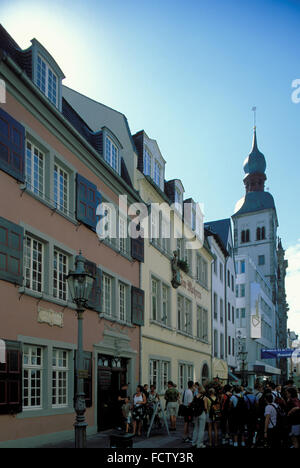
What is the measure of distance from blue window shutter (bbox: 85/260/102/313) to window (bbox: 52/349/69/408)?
221 cm

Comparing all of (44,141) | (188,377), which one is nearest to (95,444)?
(44,141)

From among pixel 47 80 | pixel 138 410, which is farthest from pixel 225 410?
pixel 47 80

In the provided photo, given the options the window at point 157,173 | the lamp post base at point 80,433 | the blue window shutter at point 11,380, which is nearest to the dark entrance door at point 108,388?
the blue window shutter at point 11,380

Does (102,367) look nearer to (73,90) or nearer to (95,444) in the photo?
(95,444)

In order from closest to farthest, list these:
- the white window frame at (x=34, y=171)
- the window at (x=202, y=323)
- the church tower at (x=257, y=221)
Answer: the white window frame at (x=34, y=171)
the window at (x=202, y=323)
the church tower at (x=257, y=221)

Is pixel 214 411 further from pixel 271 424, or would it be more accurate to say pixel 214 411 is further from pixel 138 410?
pixel 138 410

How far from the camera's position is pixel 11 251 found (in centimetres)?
1341

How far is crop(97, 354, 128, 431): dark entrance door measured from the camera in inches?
745

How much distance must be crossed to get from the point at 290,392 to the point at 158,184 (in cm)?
1740

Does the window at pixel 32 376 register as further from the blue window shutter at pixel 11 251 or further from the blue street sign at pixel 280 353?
the blue street sign at pixel 280 353

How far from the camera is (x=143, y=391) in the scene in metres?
18.9

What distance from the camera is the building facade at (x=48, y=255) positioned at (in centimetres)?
1348

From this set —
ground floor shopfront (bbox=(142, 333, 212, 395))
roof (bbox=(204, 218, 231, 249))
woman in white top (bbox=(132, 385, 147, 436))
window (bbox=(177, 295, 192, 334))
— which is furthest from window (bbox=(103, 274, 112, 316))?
roof (bbox=(204, 218, 231, 249))

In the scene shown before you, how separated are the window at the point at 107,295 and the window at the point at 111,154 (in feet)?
14.0
